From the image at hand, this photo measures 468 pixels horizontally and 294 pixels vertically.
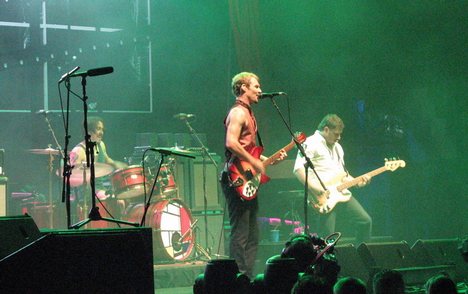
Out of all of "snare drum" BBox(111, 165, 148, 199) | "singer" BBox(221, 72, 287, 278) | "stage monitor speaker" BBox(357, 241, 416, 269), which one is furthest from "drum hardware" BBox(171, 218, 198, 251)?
"stage monitor speaker" BBox(357, 241, 416, 269)

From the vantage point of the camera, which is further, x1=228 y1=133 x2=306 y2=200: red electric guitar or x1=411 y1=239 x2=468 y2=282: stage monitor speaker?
x1=411 y1=239 x2=468 y2=282: stage monitor speaker

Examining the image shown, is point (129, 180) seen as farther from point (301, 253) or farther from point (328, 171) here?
point (301, 253)

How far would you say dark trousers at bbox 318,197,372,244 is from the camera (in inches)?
358

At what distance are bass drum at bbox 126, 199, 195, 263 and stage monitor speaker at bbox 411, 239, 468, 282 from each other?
127 inches

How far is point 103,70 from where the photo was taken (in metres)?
5.99

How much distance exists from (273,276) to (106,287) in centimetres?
96

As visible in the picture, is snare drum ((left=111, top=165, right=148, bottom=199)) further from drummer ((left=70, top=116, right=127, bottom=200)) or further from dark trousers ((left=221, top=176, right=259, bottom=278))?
dark trousers ((left=221, top=176, right=259, bottom=278))

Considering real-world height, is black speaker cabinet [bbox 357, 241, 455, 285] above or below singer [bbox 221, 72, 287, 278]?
below

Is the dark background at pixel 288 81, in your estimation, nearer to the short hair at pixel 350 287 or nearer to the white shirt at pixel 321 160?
the white shirt at pixel 321 160

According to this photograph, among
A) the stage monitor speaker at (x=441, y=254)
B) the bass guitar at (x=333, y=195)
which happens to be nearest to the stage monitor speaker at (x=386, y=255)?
the stage monitor speaker at (x=441, y=254)

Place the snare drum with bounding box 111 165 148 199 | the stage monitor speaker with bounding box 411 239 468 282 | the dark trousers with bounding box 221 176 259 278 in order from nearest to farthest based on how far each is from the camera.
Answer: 1. the dark trousers with bounding box 221 176 259 278
2. the stage monitor speaker with bounding box 411 239 468 282
3. the snare drum with bounding box 111 165 148 199

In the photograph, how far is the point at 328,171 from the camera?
9188 millimetres

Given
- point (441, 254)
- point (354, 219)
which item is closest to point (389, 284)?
point (441, 254)

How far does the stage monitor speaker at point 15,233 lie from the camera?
4105mm
